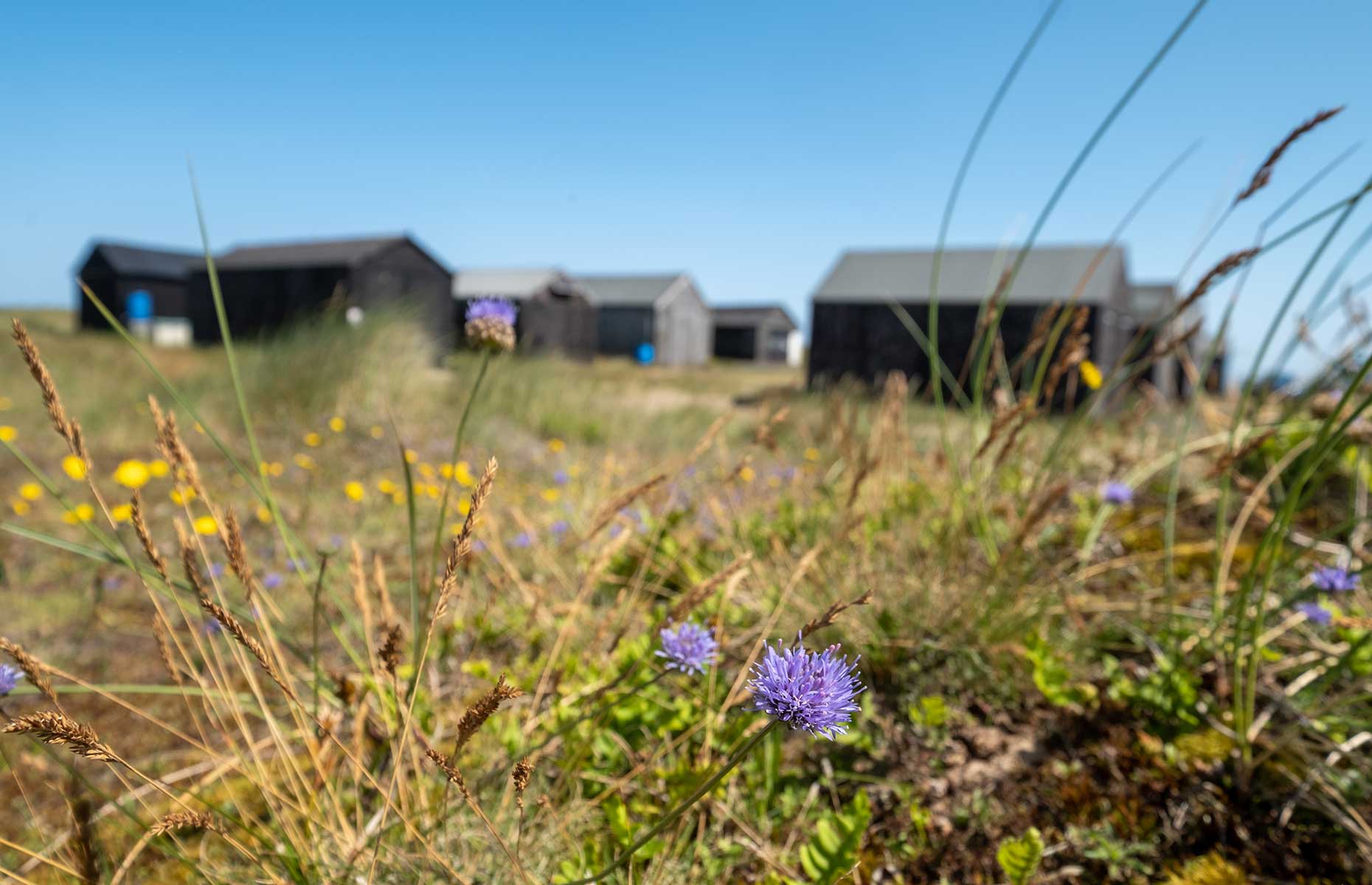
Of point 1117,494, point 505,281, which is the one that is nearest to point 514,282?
point 505,281

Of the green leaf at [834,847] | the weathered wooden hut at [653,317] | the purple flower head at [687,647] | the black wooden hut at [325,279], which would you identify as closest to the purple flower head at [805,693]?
the purple flower head at [687,647]

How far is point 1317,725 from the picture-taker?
4.70 ft

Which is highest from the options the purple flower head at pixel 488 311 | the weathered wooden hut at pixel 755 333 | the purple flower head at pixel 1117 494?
the purple flower head at pixel 488 311

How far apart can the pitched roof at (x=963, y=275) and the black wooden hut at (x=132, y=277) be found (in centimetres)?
2111

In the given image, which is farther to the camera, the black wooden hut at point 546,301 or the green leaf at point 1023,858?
the black wooden hut at point 546,301

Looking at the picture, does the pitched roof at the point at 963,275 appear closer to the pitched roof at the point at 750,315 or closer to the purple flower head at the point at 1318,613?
the purple flower head at the point at 1318,613

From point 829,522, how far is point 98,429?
558 cm

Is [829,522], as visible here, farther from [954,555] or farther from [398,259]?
[398,259]

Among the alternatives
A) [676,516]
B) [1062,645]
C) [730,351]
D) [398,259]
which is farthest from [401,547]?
[730,351]

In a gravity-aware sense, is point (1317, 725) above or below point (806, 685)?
below

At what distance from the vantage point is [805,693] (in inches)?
27.0

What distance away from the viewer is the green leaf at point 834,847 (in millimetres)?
1144

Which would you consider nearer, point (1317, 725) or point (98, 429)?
point (1317, 725)

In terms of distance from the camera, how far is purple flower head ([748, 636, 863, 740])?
26.7 inches
